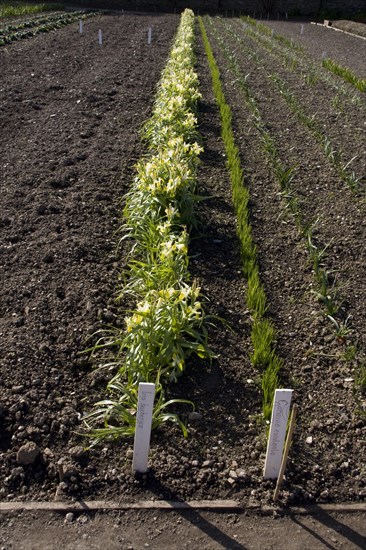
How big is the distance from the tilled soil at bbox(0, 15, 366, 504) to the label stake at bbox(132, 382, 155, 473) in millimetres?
98

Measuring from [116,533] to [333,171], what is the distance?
5129 millimetres

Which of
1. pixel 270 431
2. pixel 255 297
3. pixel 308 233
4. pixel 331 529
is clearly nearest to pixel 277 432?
pixel 270 431

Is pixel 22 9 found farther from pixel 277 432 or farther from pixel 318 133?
pixel 277 432

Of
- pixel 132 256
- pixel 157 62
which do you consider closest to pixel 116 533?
pixel 132 256

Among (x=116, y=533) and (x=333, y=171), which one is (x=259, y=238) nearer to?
(x=333, y=171)

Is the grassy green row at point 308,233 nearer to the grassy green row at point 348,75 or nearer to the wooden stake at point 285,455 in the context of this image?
the wooden stake at point 285,455

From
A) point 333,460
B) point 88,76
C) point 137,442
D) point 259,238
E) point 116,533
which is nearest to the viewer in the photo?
point 116,533

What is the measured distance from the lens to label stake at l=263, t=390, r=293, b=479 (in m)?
2.44

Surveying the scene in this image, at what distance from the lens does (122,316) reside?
3.86 m

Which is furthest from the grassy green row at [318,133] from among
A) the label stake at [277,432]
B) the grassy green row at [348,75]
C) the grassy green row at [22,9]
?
the grassy green row at [22,9]

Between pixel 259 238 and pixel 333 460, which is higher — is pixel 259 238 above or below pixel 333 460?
above

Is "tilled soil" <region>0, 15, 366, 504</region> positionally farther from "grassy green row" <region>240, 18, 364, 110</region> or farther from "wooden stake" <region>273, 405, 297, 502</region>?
"grassy green row" <region>240, 18, 364, 110</region>

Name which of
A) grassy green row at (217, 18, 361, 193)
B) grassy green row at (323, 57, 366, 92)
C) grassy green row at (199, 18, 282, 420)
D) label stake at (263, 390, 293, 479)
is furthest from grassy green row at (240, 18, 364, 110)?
label stake at (263, 390, 293, 479)

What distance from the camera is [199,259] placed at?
182 inches
